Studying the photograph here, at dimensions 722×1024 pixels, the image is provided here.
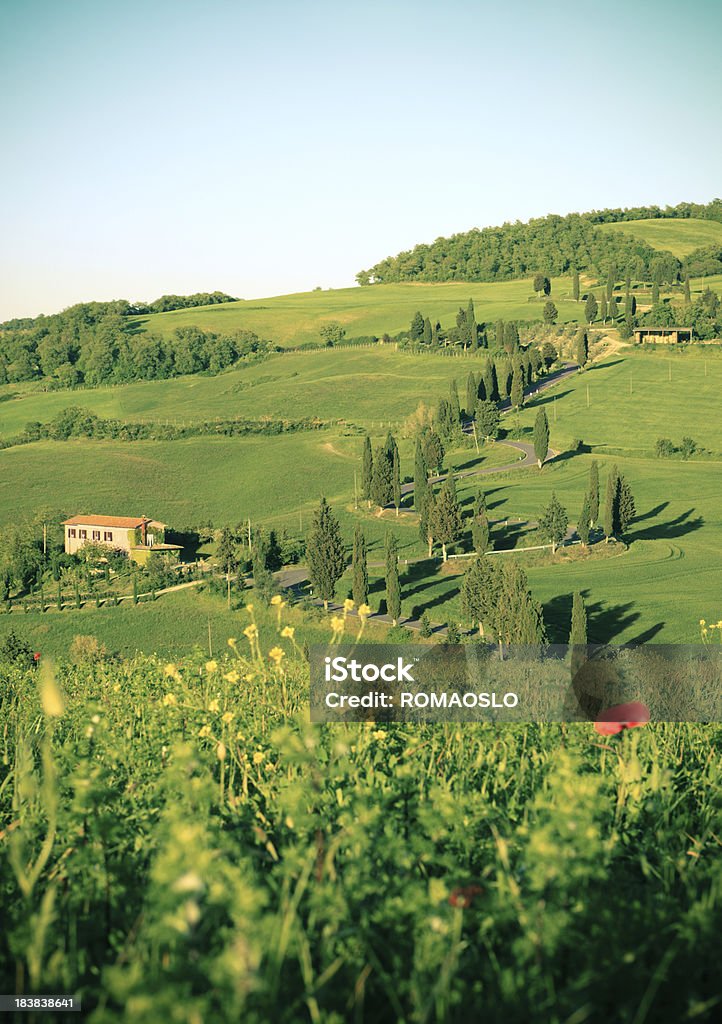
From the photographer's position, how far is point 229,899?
3.04m

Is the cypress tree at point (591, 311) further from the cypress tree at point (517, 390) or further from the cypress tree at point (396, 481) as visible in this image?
the cypress tree at point (396, 481)

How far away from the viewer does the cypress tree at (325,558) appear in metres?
57.1

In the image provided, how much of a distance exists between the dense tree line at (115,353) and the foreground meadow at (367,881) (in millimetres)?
146784

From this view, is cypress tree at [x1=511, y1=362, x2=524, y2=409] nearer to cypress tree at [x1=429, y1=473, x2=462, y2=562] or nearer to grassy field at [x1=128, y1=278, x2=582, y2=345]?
cypress tree at [x1=429, y1=473, x2=462, y2=562]

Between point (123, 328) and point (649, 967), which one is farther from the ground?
point (123, 328)

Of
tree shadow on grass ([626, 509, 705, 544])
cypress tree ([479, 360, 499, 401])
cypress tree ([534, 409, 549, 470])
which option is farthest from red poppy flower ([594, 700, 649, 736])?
cypress tree ([479, 360, 499, 401])

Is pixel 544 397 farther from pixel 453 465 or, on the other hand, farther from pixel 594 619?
pixel 594 619

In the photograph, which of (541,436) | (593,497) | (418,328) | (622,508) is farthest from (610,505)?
(418,328)

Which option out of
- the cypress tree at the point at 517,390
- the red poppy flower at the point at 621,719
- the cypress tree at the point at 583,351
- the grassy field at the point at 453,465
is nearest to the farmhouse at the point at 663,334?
the grassy field at the point at 453,465

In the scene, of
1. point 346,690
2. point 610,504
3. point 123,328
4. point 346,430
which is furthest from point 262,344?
point 346,690

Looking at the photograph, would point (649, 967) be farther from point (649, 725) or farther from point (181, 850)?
point (649, 725)

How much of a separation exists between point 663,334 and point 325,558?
89.9 m

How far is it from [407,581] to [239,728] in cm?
5508

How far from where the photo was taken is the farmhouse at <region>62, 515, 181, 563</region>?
230 ft
